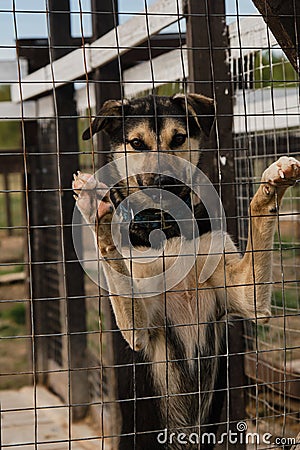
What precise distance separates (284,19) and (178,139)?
0.74 metres

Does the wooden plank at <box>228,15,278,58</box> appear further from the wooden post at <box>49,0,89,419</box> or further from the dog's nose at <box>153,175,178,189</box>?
the wooden post at <box>49,0,89,419</box>

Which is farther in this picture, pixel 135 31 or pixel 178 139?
pixel 135 31

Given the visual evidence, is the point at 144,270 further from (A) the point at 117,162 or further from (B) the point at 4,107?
(B) the point at 4,107

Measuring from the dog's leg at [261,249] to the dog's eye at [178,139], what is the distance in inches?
20.8

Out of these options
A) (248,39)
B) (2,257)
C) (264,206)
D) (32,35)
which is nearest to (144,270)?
(264,206)

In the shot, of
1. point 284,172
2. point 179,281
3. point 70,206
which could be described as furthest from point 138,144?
point 70,206

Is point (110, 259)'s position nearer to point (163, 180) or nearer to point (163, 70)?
point (163, 180)

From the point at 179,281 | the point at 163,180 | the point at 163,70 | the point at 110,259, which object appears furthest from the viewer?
the point at 163,70

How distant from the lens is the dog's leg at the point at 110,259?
2.37 metres

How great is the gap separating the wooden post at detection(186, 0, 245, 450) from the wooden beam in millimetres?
605

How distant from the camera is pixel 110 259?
98.9 inches

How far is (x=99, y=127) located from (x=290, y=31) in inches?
34.3

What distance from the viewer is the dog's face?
2.93 metres

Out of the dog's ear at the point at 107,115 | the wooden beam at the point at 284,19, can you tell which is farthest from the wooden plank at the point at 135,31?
the wooden beam at the point at 284,19
